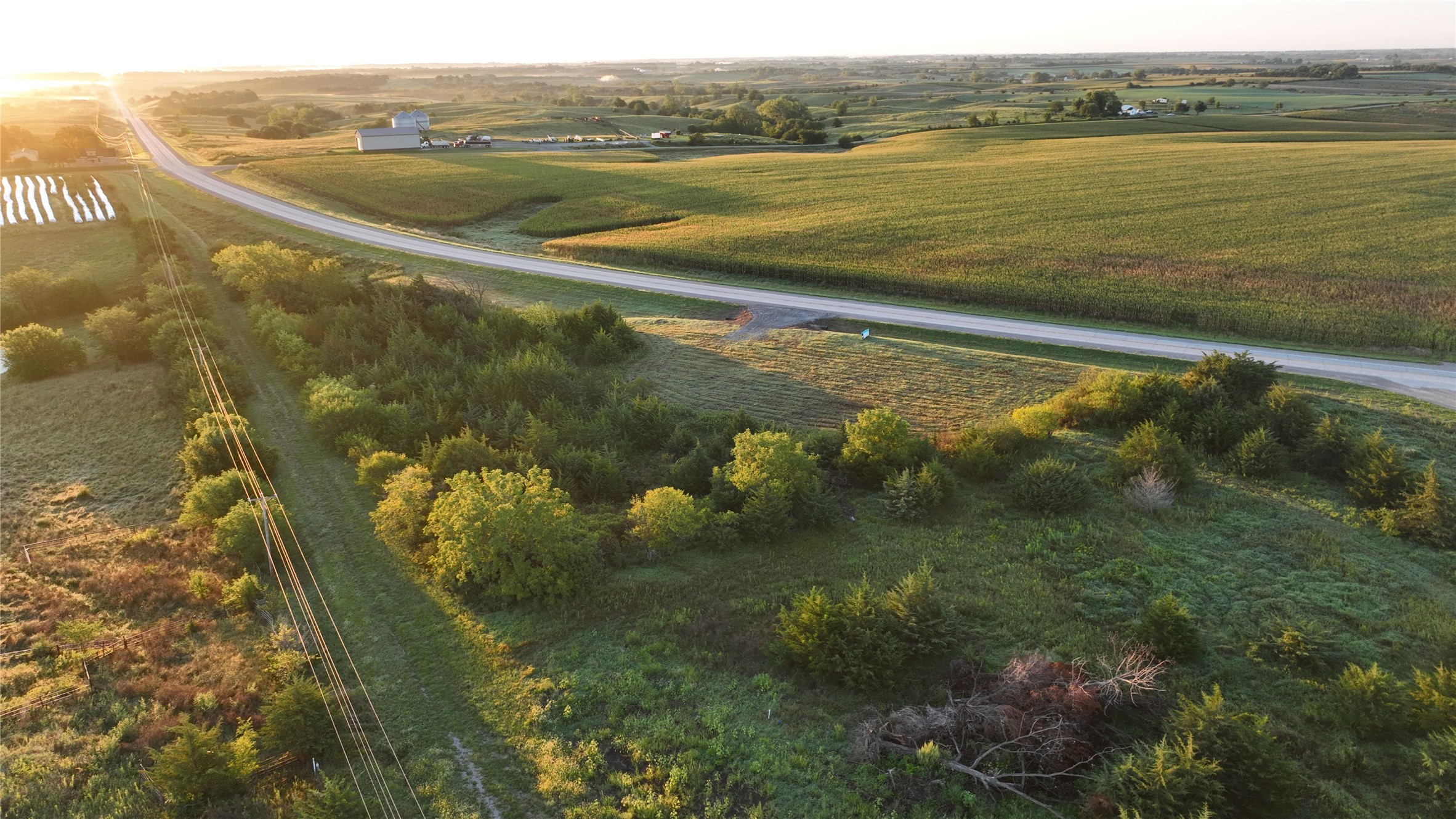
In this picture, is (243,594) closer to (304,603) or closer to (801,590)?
(304,603)

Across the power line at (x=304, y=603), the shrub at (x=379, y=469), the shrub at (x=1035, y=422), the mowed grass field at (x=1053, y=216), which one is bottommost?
the power line at (x=304, y=603)

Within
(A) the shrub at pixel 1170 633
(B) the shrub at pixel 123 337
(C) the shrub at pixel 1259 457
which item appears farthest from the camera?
(B) the shrub at pixel 123 337

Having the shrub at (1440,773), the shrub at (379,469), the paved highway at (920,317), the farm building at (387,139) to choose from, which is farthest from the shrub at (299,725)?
the farm building at (387,139)

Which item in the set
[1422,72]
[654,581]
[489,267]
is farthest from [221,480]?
[1422,72]

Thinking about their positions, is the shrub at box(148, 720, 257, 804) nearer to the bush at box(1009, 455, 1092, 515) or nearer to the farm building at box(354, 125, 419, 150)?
the bush at box(1009, 455, 1092, 515)

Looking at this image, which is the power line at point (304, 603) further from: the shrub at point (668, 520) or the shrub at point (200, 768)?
the shrub at point (668, 520)
